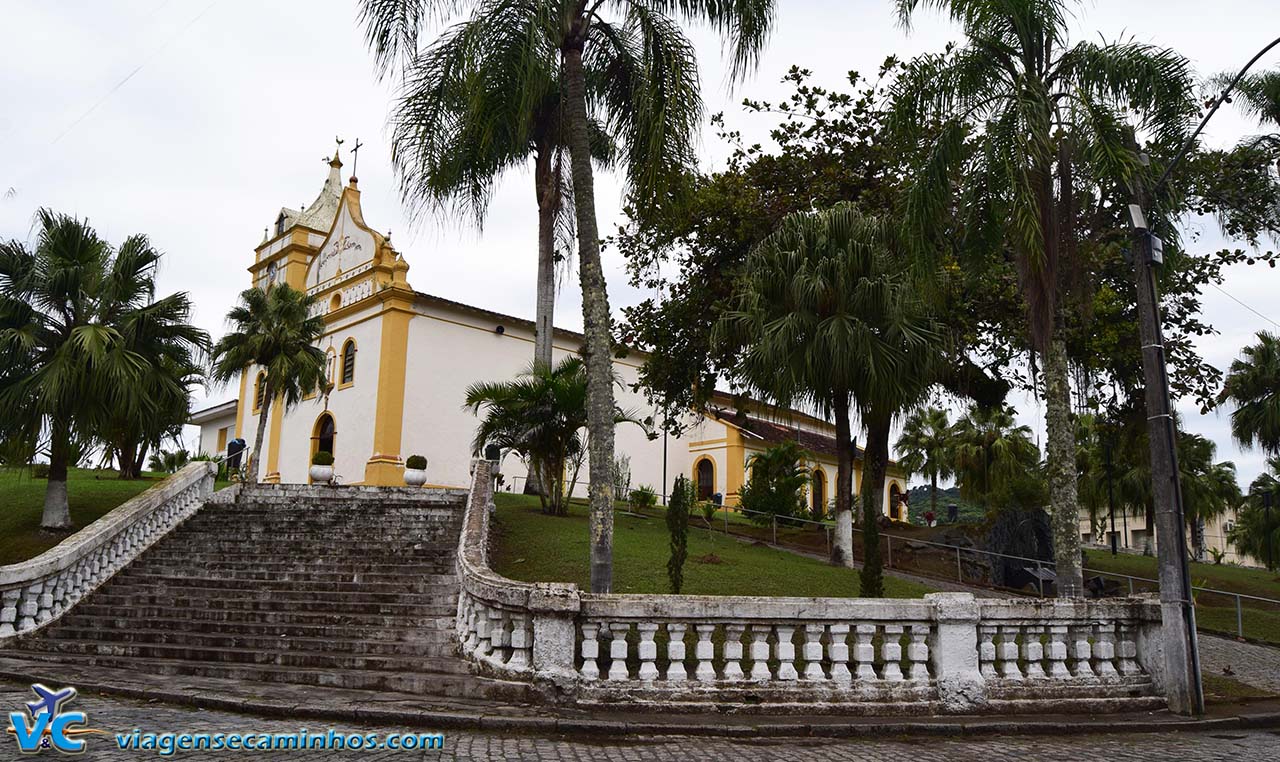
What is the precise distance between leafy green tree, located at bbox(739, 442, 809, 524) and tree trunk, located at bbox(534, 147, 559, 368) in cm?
676

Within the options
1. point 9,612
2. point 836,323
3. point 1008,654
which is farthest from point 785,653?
point 836,323

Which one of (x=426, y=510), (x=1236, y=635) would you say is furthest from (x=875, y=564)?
(x=426, y=510)

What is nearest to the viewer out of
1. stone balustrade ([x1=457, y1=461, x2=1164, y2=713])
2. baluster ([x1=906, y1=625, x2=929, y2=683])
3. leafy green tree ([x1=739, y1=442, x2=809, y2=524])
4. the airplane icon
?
the airplane icon

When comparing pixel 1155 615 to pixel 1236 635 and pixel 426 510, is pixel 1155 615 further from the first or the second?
pixel 426 510

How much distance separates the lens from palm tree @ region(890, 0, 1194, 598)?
11.3 metres

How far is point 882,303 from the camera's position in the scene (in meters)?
18.5

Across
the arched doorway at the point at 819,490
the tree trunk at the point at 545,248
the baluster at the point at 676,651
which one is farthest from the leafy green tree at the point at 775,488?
the arched doorway at the point at 819,490

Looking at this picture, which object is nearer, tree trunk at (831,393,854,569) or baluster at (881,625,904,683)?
baluster at (881,625,904,683)

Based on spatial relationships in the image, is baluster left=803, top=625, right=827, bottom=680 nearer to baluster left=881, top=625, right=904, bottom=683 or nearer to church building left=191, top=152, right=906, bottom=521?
baluster left=881, top=625, right=904, bottom=683

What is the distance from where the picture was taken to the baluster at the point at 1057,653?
900 centimetres

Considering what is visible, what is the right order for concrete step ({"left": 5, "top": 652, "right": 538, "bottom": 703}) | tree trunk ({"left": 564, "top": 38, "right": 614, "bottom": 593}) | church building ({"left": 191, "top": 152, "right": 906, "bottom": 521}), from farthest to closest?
church building ({"left": 191, "top": 152, "right": 906, "bottom": 521}) < tree trunk ({"left": 564, "top": 38, "right": 614, "bottom": 593}) < concrete step ({"left": 5, "top": 652, "right": 538, "bottom": 703})

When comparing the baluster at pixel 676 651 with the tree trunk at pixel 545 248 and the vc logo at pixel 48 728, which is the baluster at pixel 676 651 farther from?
the tree trunk at pixel 545 248

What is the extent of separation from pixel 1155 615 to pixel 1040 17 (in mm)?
7385

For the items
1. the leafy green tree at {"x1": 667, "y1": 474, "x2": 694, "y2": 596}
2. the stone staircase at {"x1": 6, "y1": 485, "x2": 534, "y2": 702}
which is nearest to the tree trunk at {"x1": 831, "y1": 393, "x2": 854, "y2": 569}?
the leafy green tree at {"x1": 667, "y1": 474, "x2": 694, "y2": 596}
